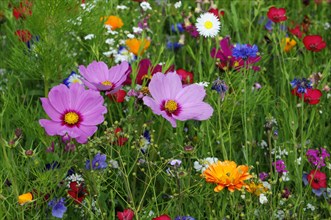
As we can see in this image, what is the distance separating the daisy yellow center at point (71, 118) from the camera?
1.42 m

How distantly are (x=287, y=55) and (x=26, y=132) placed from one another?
1059 millimetres

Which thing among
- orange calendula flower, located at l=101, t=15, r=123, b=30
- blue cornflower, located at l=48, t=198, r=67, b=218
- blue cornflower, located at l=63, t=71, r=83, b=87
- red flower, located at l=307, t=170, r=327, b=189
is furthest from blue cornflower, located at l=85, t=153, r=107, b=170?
orange calendula flower, located at l=101, t=15, r=123, b=30

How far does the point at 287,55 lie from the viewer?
2.48 meters

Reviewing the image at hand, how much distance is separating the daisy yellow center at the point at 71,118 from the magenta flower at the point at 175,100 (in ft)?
0.53

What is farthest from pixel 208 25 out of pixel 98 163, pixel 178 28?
pixel 98 163

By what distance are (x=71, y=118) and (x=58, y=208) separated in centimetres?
28

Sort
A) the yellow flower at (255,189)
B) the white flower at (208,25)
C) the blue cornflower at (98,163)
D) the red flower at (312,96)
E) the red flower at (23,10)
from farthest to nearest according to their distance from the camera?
1. the red flower at (23,10)
2. the white flower at (208,25)
3. the red flower at (312,96)
4. the blue cornflower at (98,163)
5. the yellow flower at (255,189)

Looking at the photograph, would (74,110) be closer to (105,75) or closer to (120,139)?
(105,75)

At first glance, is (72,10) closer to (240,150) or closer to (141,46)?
(141,46)

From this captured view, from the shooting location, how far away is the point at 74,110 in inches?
56.5

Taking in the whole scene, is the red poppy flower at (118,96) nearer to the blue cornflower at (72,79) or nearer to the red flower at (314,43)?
the blue cornflower at (72,79)

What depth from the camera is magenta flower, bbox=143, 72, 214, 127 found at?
145 cm

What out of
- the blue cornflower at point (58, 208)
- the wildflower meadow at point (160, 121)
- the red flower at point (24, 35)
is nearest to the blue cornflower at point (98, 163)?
the wildflower meadow at point (160, 121)

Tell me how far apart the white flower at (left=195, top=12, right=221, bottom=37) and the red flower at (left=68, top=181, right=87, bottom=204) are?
25.9 inches
